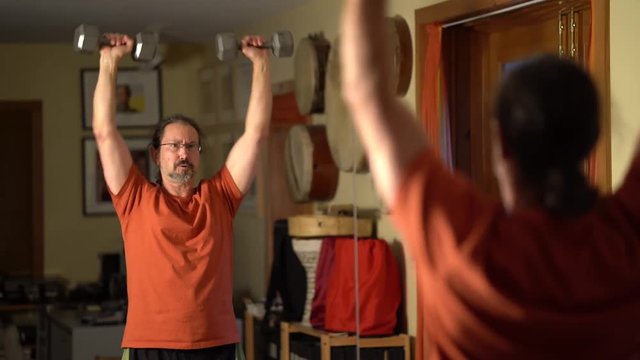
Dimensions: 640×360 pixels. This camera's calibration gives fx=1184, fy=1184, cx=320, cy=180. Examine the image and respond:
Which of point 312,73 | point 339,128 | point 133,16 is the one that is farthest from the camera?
point 133,16

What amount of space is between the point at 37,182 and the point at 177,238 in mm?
5291

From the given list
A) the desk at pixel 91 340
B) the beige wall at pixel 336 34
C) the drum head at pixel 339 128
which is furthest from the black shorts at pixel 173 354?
the desk at pixel 91 340

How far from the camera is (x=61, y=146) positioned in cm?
830

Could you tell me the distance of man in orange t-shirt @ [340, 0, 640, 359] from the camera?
1.05 meters

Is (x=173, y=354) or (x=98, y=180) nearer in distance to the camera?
(x=173, y=354)

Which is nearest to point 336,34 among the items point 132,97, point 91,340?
point 91,340

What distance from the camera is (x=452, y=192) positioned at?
1.07 metres

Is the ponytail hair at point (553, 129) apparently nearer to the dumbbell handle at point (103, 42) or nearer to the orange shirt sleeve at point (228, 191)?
the orange shirt sleeve at point (228, 191)

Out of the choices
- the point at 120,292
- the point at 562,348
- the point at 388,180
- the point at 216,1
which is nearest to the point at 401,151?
the point at 388,180

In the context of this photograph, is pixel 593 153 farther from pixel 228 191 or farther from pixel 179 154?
pixel 179 154

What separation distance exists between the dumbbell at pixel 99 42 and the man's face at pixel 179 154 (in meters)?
0.23

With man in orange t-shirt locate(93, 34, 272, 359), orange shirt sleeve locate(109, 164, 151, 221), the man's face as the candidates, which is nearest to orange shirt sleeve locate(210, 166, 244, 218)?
man in orange t-shirt locate(93, 34, 272, 359)

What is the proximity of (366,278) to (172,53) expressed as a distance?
12.8ft

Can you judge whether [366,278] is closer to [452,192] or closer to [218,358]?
[218,358]
